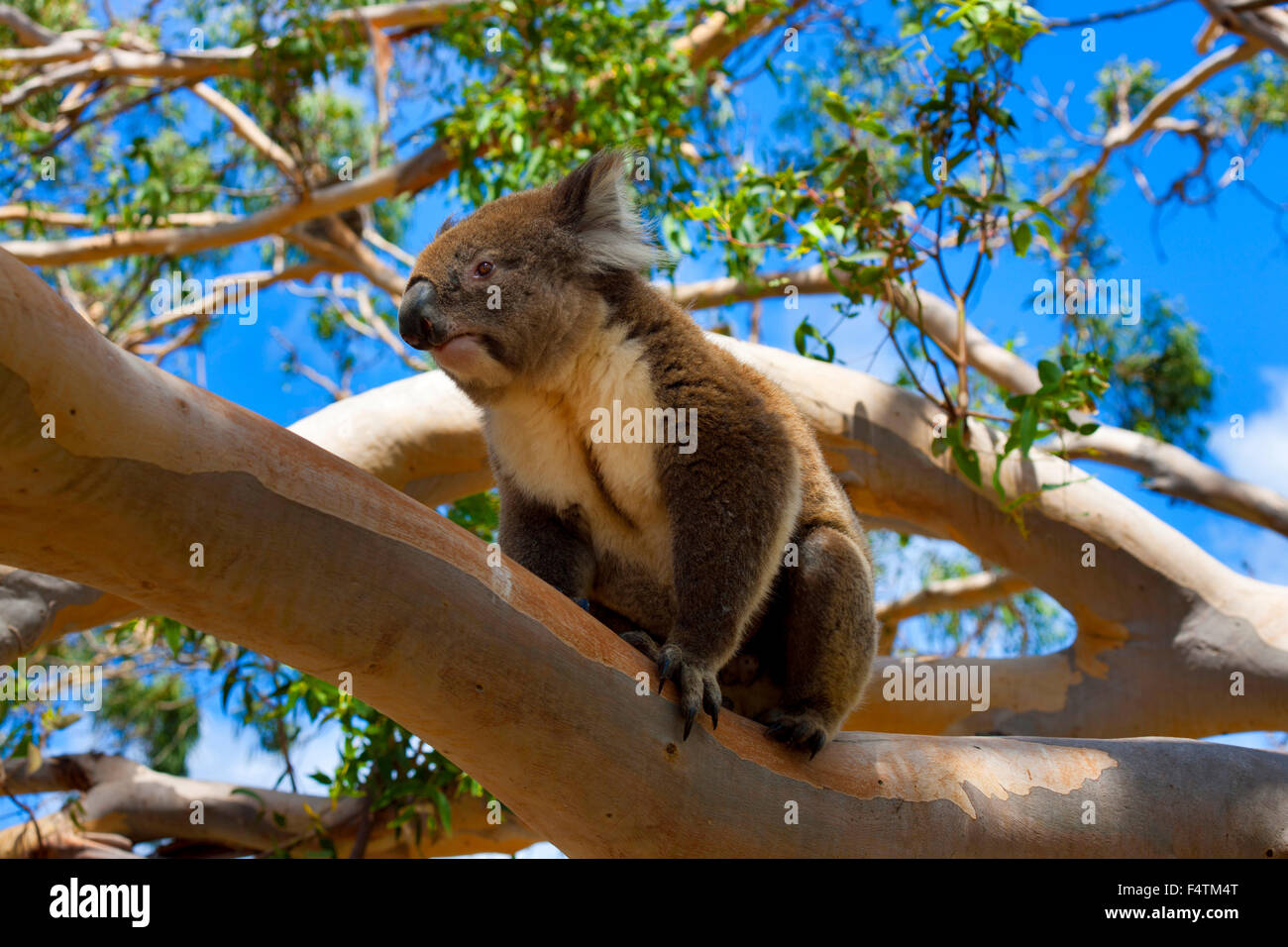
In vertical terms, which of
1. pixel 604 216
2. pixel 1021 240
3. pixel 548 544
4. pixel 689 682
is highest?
pixel 1021 240

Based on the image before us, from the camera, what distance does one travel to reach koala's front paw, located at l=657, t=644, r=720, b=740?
8.65ft

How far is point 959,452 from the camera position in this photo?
4.79 meters

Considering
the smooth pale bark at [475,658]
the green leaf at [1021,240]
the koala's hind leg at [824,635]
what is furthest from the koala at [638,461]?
the green leaf at [1021,240]

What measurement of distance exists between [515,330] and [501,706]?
3.83ft

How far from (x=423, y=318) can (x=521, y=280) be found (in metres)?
0.33

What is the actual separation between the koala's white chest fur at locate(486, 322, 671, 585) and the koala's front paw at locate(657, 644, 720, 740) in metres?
0.51

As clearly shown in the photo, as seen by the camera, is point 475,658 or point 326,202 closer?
point 475,658

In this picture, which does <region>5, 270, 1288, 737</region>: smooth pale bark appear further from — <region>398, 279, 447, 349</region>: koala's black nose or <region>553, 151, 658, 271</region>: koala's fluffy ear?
<region>398, 279, 447, 349</region>: koala's black nose

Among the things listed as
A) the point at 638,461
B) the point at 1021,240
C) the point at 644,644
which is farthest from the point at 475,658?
the point at 1021,240

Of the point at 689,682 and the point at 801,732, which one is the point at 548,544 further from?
the point at 801,732

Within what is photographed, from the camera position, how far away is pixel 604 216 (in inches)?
134

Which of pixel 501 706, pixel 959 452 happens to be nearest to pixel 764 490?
pixel 501 706

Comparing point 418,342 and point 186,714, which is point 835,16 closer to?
point 418,342

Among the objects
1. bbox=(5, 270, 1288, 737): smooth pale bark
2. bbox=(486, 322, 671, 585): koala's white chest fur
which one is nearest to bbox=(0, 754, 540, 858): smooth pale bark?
bbox=(5, 270, 1288, 737): smooth pale bark
